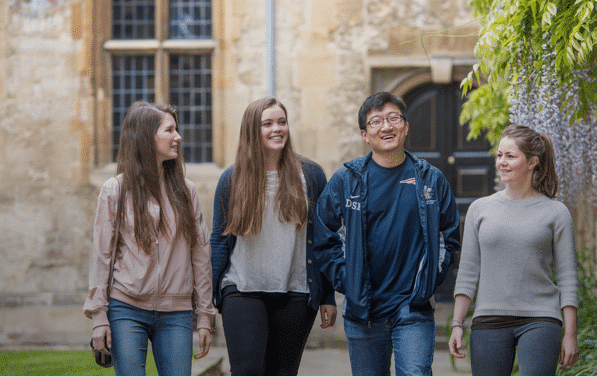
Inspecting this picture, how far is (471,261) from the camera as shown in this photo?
2.92 meters

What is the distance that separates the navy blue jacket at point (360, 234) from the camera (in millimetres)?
2975

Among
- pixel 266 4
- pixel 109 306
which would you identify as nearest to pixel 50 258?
pixel 266 4

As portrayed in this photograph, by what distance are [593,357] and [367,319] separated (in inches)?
83.4

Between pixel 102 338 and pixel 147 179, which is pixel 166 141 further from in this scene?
pixel 102 338

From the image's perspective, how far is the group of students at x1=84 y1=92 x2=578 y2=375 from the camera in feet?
9.11

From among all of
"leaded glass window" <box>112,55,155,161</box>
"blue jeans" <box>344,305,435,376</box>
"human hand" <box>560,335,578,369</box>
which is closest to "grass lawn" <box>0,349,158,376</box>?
"leaded glass window" <box>112,55,155,161</box>

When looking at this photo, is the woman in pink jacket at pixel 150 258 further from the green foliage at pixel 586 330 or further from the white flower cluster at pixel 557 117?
the green foliage at pixel 586 330

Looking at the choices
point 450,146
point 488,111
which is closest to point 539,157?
point 488,111

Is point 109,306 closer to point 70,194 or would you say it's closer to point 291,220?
point 291,220

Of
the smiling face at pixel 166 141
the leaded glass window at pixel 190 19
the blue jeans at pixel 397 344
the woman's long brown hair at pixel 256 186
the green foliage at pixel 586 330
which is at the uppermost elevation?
the leaded glass window at pixel 190 19

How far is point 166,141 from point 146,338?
2.79 ft

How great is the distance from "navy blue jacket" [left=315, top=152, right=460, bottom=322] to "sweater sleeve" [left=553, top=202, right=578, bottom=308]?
1.47 ft

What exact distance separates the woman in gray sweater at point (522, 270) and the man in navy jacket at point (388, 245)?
16 cm

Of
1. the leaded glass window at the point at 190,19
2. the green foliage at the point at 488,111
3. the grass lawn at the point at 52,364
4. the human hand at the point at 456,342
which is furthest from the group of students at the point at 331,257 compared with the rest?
the leaded glass window at the point at 190,19
